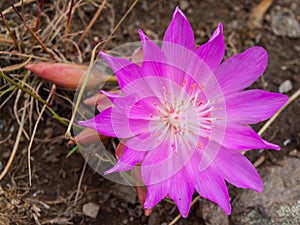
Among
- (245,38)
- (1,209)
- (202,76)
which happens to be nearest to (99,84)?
(202,76)

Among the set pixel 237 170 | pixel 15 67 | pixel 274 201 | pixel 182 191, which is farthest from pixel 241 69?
pixel 15 67

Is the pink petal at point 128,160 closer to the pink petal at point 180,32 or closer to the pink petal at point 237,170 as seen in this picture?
the pink petal at point 237,170

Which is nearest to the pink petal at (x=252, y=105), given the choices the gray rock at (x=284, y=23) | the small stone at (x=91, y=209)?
the small stone at (x=91, y=209)

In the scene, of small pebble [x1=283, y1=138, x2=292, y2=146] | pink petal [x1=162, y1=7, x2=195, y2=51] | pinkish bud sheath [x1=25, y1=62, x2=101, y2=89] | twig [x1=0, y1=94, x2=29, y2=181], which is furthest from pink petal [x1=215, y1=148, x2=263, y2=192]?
twig [x1=0, y1=94, x2=29, y2=181]

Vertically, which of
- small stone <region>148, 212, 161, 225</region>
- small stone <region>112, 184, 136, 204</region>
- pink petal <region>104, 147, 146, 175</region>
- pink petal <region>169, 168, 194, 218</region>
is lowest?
small stone <region>148, 212, 161, 225</region>

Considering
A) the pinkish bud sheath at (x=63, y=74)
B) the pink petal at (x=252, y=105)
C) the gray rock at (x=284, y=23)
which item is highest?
the pinkish bud sheath at (x=63, y=74)

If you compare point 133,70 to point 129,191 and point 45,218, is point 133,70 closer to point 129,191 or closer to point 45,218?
point 129,191

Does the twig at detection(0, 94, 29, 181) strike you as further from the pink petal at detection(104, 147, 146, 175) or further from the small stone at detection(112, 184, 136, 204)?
the pink petal at detection(104, 147, 146, 175)
